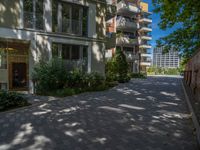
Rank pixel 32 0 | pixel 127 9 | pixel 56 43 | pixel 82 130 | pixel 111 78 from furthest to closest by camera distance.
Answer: pixel 127 9 < pixel 111 78 < pixel 56 43 < pixel 32 0 < pixel 82 130

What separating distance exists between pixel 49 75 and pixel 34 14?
4.69 m

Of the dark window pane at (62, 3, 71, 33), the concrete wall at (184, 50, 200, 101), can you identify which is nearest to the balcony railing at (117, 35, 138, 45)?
the dark window pane at (62, 3, 71, 33)

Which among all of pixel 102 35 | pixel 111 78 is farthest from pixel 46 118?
pixel 111 78

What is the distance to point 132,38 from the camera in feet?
117

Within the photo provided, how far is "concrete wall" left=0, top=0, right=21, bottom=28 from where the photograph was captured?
1138 centimetres

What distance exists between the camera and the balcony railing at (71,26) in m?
14.2

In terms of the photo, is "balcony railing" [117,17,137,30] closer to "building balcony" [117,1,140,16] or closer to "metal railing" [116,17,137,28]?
"metal railing" [116,17,137,28]

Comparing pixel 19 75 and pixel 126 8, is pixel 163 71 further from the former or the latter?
pixel 19 75

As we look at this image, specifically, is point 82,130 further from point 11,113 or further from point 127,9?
point 127,9

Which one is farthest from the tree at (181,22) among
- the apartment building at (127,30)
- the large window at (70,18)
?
the apartment building at (127,30)

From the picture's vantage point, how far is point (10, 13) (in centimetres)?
1166

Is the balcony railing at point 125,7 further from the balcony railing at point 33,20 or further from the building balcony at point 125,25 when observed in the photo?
the balcony railing at point 33,20

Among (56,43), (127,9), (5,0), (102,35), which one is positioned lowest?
(56,43)

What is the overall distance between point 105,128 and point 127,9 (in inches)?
1306
